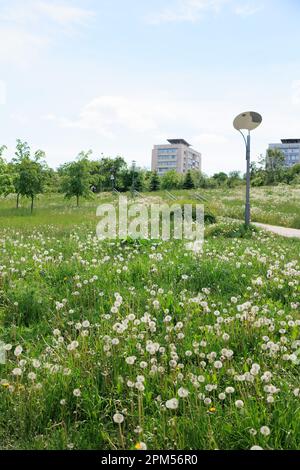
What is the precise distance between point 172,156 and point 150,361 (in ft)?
598

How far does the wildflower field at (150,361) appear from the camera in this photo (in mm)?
2861

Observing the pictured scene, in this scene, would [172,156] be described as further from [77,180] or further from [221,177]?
[77,180]

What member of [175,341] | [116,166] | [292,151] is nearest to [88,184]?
[175,341]

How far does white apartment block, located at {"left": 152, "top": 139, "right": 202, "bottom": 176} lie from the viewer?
17925 centimetres

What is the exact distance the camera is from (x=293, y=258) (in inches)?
315

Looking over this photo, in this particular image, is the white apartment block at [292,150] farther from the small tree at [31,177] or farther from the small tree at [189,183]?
the small tree at [31,177]

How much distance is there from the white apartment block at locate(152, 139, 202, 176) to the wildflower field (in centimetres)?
17195

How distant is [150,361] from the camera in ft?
11.8

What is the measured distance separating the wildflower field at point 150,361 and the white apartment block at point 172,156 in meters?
172

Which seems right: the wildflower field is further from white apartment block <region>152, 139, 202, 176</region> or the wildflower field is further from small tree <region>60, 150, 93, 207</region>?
white apartment block <region>152, 139, 202, 176</region>
